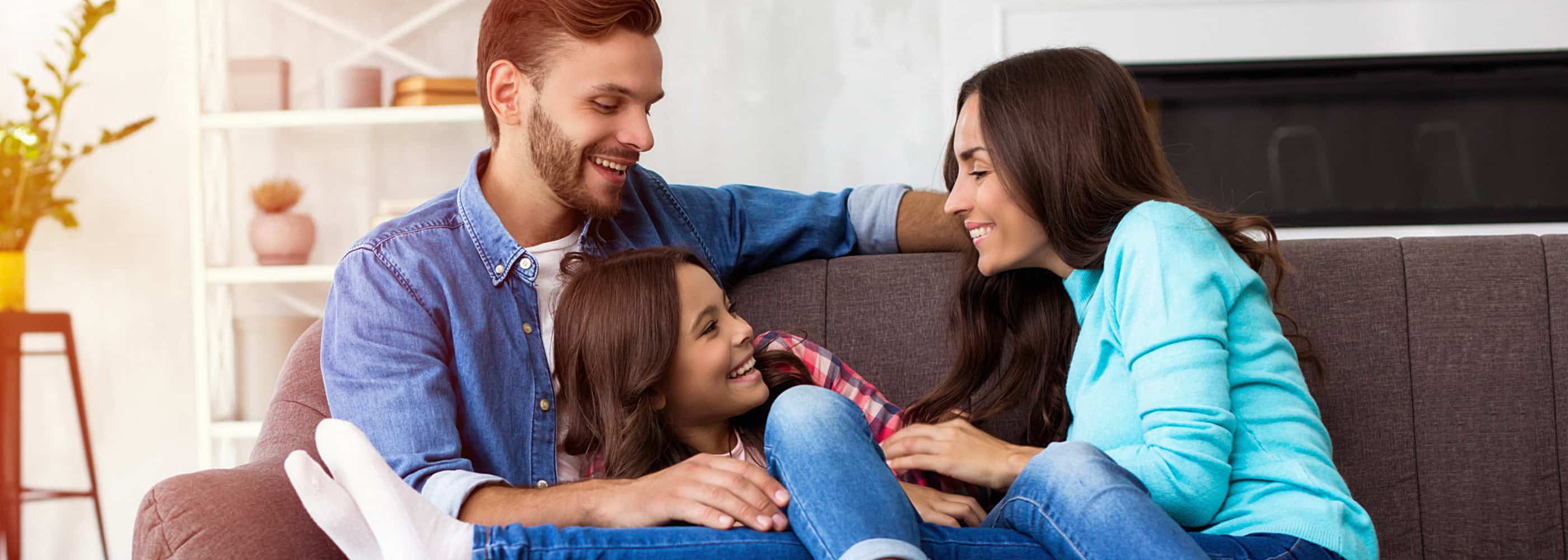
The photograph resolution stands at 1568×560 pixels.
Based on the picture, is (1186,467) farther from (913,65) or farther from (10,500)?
(10,500)

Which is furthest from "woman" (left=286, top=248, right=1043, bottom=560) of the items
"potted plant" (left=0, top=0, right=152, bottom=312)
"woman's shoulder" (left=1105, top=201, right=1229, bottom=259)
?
"potted plant" (left=0, top=0, right=152, bottom=312)

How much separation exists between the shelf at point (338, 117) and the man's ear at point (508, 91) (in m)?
1.32

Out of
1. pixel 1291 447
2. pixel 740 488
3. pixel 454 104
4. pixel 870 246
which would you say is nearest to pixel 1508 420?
pixel 1291 447

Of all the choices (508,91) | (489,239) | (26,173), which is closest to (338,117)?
(26,173)

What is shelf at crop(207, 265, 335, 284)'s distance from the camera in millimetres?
2932

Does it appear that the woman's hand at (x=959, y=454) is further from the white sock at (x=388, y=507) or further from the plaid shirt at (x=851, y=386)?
the white sock at (x=388, y=507)

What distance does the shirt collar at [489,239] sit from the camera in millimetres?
1521

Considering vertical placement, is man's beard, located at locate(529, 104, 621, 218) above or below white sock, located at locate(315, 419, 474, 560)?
above

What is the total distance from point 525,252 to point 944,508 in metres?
0.62

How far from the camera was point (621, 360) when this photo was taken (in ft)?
4.71

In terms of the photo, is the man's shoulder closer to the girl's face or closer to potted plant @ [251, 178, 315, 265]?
the girl's face

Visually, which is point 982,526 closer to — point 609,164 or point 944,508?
point 944,508

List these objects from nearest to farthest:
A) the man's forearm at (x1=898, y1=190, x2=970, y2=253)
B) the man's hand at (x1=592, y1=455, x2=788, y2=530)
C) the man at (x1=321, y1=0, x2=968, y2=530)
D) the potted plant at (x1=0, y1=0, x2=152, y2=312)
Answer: the man's hand at (x1=592, y1=455, x2=788, y2=530), the man at (x1=321, y1=0, x2=968, y2=530), the man's forearm at (x1=898, y1=190, x2=970, y2=253), the potted plant at (x1=0, y1=0, x2=152, y2=312)

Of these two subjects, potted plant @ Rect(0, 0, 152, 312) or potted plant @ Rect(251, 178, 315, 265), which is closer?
potted plant @ Rect(0, 0, 152, 312)
